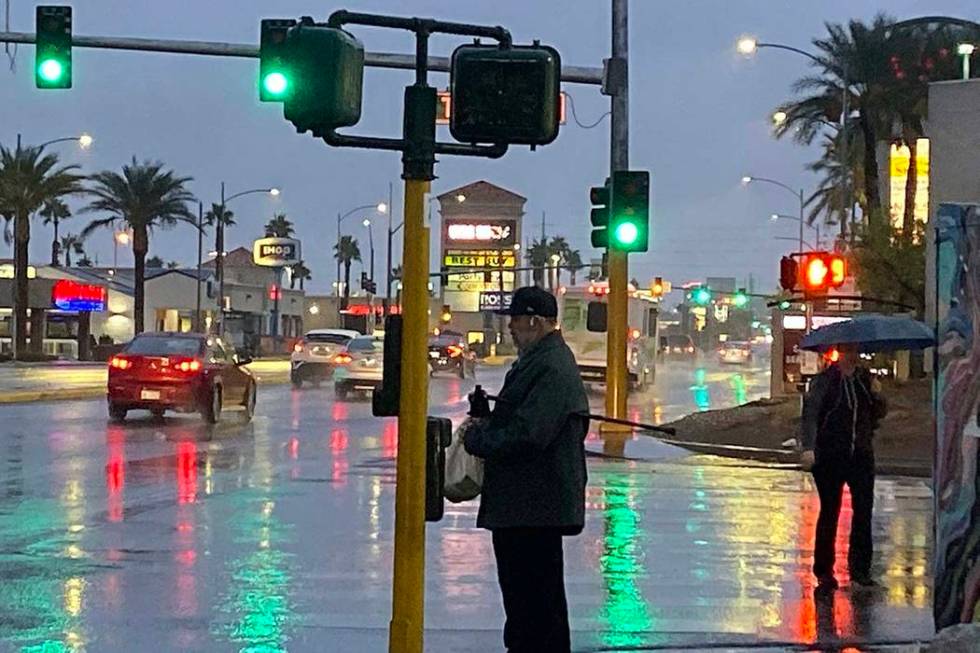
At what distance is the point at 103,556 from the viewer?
39.2 ft

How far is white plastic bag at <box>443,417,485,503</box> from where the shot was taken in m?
7.55

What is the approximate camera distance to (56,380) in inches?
1781

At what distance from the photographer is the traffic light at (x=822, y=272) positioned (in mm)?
25766

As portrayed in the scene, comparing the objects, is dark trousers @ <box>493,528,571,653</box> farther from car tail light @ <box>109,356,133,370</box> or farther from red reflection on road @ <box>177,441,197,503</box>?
car tail light @ <box>109,356,133,370</box>

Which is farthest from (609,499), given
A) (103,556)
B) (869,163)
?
(869,163)

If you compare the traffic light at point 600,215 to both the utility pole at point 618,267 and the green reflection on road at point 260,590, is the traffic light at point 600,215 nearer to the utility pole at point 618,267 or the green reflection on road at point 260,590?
the utility pole at point 618,267

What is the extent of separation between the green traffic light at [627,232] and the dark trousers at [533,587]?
16.6 m

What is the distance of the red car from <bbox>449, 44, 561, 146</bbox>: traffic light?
20.7 metres

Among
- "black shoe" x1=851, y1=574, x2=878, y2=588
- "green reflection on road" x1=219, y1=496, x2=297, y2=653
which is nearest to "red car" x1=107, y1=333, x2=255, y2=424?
"green reflection on road" x1=219, y1=496, x2=297, y2=653

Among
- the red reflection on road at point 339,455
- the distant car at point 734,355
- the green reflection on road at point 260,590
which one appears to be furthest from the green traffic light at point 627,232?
the distant car at point 734,355

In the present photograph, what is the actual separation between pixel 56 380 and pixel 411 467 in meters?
40.2

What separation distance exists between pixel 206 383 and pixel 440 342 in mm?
29540

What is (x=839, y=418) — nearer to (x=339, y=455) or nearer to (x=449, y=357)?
(x=339, y=455)

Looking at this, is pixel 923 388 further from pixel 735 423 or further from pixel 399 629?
pixel 399 629
